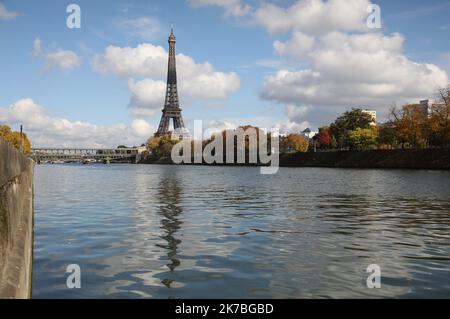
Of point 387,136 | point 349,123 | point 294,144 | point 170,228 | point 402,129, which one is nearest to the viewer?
point 170,228

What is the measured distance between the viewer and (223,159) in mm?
192875

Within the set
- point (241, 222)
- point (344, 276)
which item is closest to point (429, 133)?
point (241, 222)

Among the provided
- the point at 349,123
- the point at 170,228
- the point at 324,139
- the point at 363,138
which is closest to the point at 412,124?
the point at 363,138

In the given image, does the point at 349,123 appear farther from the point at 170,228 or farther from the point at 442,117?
the point at 170,228

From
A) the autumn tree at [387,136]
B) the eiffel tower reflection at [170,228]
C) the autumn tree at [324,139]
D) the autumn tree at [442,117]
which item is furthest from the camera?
the autumn tree at [324,139]

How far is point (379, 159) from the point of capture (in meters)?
116

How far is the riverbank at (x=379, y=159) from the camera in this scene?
97106 millimetres

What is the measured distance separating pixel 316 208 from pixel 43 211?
1649cm

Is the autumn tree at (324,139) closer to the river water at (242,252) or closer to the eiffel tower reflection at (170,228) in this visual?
the eiffel tower reflection at (170,228)

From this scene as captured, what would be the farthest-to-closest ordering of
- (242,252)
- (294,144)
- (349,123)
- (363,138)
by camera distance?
(294,144)
(349,123)
(363,138)
(242,252)

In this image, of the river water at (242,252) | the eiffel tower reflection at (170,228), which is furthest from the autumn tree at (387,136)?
the eiffel tower reflection at (170,228)

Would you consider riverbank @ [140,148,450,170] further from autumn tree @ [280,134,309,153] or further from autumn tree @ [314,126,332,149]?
autumn tree @ [280,134,309,153]
